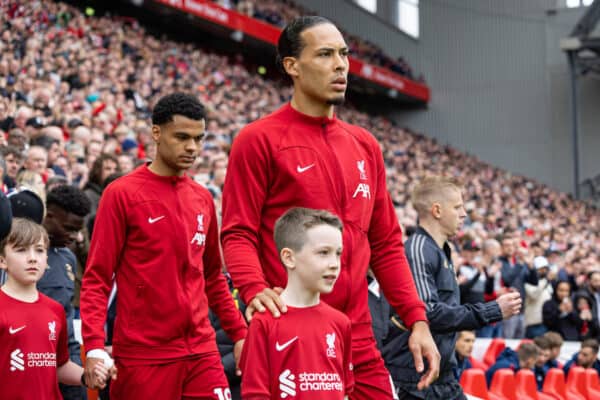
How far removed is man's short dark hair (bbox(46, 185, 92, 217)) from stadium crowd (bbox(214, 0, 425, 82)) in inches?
885

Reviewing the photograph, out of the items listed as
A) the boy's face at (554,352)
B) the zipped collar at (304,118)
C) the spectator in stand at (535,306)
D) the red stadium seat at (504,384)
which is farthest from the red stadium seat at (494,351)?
the zipped collar at (304,118)

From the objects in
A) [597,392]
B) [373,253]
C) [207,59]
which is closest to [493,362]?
[597,392]

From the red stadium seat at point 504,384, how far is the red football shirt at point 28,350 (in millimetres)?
4753

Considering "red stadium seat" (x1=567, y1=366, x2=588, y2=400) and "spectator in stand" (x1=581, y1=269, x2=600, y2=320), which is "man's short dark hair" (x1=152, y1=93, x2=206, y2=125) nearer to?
"red stadium seat" (x1=567, y1=366, x2=588, y2=400)

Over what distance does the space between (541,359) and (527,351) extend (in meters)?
0.42

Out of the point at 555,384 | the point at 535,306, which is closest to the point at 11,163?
the point at 555,384

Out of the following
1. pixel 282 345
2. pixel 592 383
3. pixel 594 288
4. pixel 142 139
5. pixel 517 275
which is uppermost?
pixel 142 139

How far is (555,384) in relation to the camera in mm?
8984

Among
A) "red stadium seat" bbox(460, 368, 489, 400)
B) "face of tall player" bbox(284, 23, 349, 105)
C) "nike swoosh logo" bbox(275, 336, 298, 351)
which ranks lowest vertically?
"red stadium seat" bbox(460, 368, 489, 400)

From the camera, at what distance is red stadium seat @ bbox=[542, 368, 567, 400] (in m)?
8.93

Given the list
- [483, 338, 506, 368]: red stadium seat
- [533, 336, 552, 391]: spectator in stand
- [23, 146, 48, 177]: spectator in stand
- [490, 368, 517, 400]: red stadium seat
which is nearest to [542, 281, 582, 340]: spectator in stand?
[533, 336, 552, 391]: spectator in stand

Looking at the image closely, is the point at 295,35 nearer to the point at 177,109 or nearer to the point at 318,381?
the point at 177,109

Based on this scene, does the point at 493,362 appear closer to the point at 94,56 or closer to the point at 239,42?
the point at 94,56

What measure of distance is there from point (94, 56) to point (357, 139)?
1426 cm
